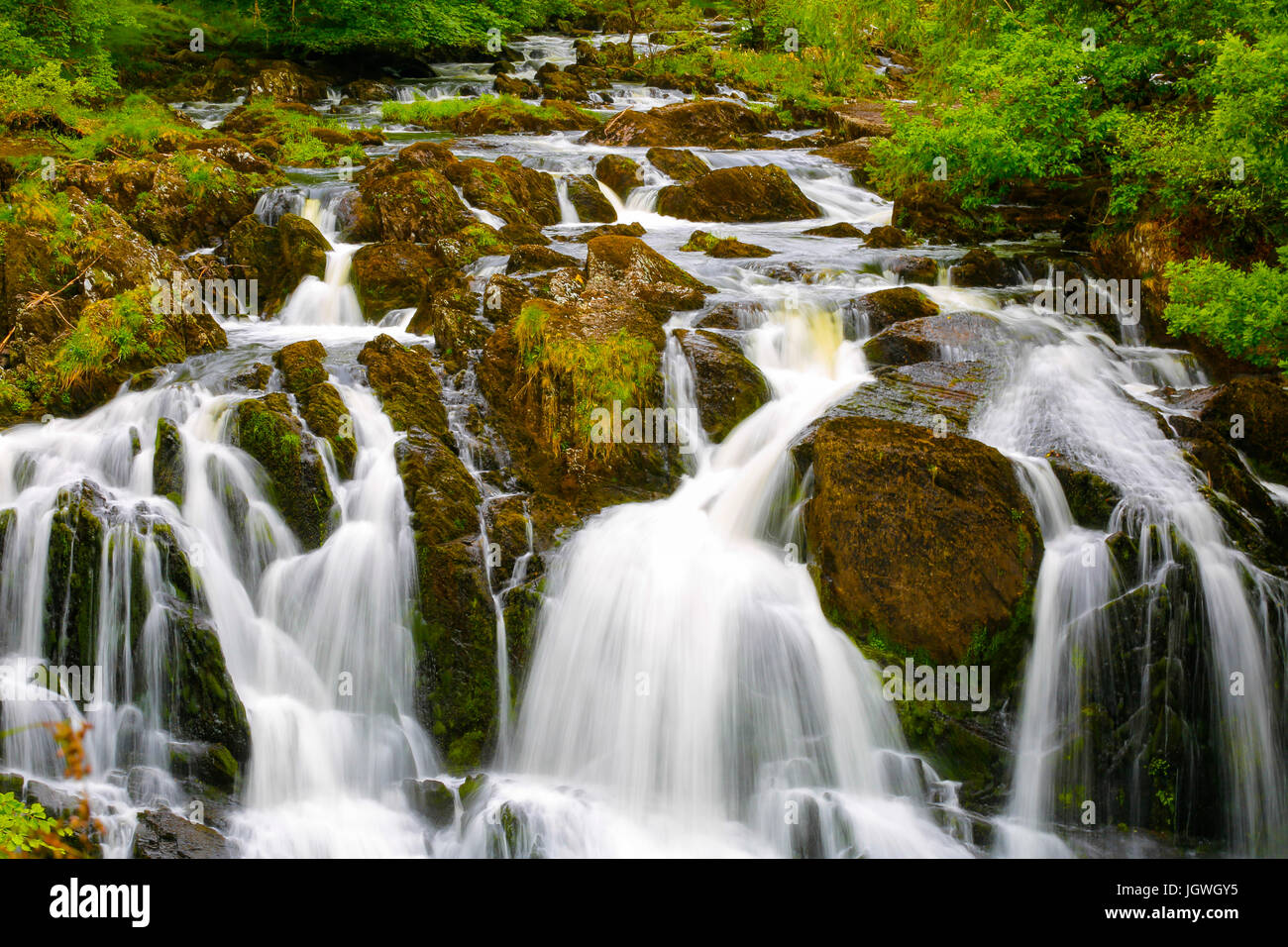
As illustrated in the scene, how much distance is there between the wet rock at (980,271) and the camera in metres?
12.6

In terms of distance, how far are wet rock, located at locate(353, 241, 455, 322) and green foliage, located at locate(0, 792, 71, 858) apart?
807cm

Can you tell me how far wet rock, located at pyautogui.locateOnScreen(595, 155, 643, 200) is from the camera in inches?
710

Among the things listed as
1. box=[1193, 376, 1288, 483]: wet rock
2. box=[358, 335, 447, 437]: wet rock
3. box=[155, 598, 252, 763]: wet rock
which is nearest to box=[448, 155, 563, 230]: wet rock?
box=[358, 335, 447, 437]: wet rock

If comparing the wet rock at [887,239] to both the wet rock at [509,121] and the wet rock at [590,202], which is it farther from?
the wet rock at [509,121]

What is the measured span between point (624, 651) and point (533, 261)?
6.35m

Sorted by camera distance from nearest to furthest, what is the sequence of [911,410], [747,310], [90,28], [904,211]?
[911,410]
[747,310]
[904,211]
[90,28]

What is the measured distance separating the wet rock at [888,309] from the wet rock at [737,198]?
21.3 feet

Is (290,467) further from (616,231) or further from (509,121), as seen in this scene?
(509,121)

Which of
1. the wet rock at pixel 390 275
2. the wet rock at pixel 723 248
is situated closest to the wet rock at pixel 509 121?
the wet rock at pixel 723 248

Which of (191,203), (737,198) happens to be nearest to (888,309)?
(737,198)

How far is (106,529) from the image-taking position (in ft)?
24.1

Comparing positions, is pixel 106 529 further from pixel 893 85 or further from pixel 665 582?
pixel 893 85
